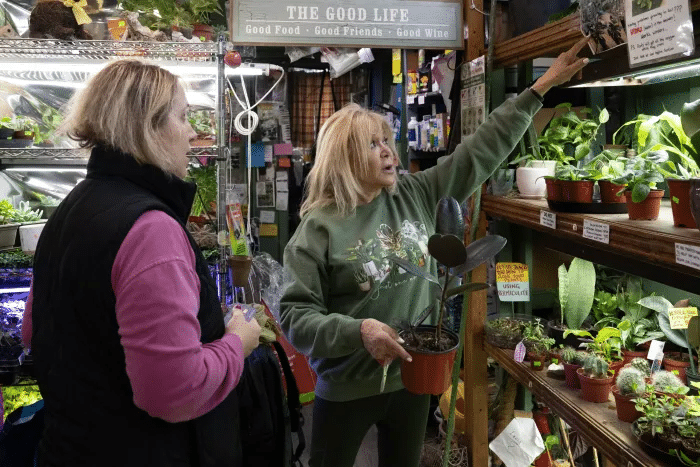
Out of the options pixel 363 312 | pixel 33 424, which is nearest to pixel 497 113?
pixel 363 312

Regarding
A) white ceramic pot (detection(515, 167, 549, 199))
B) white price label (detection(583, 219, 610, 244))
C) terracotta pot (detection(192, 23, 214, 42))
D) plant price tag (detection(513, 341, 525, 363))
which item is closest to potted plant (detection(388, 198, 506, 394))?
white price label (detection(583, 219, 610, 244))

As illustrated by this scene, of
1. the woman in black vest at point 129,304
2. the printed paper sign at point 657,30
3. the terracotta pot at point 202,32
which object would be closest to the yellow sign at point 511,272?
the printed paper sign at point 657,30

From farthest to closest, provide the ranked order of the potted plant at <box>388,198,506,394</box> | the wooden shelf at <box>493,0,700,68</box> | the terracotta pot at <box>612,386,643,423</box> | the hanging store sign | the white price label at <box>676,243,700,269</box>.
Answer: the hanging store sign, the wooden shelf at <box>493,0,700,68</box>, the terracotta pot at <box>612,386,643,423</box>, the potted plant at <box>388,198,506,394</box>, the white price label at <box>676,243,700,269</box>

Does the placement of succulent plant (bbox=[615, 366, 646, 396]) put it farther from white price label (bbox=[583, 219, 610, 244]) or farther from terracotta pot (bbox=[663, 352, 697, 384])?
white price label (bbox=[583, 219, 610, 244])

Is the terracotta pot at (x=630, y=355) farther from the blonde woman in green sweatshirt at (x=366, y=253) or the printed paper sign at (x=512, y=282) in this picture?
the blonde woman in green sweatshirt at (x=366, y=253)

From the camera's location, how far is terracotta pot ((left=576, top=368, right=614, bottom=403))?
1.61m

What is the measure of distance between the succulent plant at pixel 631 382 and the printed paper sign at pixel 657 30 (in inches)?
29.4

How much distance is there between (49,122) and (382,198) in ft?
5.88

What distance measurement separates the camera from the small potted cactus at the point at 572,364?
67.6 inches

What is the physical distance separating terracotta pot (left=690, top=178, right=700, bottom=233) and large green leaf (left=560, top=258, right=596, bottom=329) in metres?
0.91

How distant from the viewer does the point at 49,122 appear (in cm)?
282

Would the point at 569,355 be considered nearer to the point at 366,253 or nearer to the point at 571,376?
the point at 571,376

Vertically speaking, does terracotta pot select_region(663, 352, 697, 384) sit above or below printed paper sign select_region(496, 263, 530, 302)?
below

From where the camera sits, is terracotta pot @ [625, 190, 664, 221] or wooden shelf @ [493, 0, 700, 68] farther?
wooden shelf @ [493, 0, 700, 68]
